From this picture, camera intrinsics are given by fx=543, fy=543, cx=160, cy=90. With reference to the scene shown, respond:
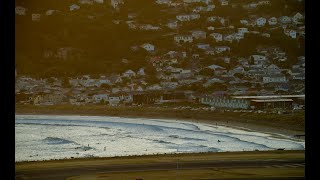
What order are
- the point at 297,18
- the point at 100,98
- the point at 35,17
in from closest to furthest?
the point at 35,17, the point at 100,98, the point at 297,18

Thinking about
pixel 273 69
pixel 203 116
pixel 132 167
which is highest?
pixel 273 69

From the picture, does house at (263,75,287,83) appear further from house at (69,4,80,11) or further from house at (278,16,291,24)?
house at (69,4,80,11)

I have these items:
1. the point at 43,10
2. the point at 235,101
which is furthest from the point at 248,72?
the point at 43,10

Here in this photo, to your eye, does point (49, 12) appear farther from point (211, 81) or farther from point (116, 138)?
point (211, 81)

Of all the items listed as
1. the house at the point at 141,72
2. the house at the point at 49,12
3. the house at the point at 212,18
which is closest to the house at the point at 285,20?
the house at the point at 212,18

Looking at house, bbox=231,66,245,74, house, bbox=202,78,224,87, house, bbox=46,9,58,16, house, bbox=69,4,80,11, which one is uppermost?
house, bbox=69,4,80,11

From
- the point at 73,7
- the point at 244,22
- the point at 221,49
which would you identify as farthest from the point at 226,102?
the point at 73,7

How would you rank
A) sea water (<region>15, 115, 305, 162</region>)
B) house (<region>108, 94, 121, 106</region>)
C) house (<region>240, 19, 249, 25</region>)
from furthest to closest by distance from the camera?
house (<region>240, 19, 249, 25</region>), house (<region>108, 94, 121, 106</region>), sea water (<region>15, 115, 305, 162</region>)

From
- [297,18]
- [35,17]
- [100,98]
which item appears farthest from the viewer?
[297,18]

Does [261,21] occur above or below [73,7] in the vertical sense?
below

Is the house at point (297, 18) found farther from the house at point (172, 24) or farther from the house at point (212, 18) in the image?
the house at point (172, 24)

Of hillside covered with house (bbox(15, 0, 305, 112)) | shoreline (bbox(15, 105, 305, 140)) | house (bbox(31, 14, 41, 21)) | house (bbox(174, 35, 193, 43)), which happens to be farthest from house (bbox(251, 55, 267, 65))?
house (bbox(31, 14, 41, 21))
